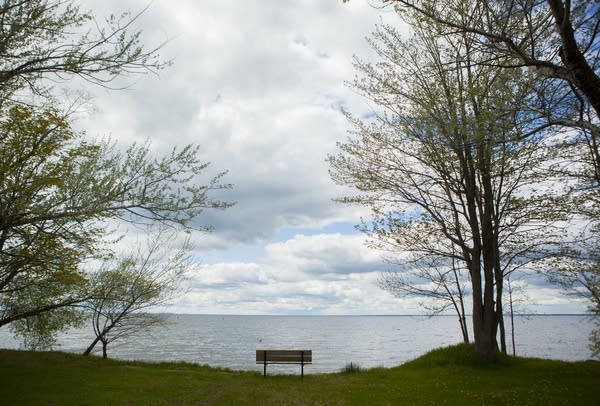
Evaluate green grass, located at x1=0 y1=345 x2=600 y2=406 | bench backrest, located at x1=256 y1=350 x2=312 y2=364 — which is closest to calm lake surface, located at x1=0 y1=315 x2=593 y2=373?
green grass, located at x1=0 y1=345 x2=600 y2=406

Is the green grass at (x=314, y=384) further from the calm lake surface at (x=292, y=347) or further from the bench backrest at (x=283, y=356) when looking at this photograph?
the calm lake surface at (x=292, y=347)

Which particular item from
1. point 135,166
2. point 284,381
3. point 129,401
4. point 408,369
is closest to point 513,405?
point 408,369

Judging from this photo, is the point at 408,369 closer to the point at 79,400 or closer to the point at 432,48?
the point at 79,400

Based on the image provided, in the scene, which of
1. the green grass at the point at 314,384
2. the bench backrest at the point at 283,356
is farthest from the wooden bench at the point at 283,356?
the green grass at the point at 314,384

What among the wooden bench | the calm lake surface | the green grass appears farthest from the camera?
the calm lake surface

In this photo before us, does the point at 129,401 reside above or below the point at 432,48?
below

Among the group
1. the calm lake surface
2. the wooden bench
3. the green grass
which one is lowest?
the calm lake surface

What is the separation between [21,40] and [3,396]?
10051mm

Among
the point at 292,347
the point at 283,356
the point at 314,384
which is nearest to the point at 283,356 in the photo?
the point at 283,356

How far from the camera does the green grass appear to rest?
1228cm

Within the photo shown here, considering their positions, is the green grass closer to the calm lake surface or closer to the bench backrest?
the bench backrest

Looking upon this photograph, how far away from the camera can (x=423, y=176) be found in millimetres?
Result: 17719

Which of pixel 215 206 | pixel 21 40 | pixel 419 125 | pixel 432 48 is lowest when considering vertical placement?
pixel 215 206

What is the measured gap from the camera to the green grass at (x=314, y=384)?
12.3 m
